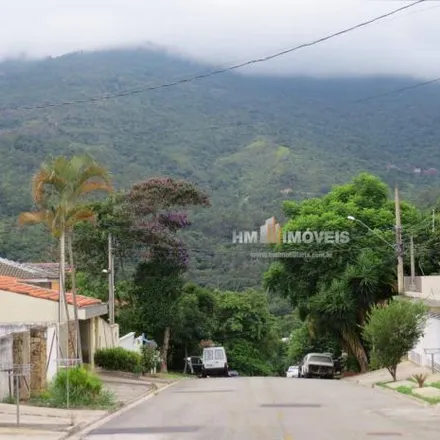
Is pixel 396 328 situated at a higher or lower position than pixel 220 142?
lower

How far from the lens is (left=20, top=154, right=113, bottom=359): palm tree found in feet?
92.2

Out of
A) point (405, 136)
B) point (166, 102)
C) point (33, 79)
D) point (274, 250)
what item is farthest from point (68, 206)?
point (33, 79)

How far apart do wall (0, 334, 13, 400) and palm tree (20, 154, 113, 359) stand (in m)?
6.21

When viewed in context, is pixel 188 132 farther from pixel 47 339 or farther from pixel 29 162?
pixel 47 339

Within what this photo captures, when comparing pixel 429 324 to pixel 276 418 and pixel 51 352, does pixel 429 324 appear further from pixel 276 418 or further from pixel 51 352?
pixel 276 418

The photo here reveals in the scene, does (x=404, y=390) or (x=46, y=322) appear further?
(x=46, y=322)

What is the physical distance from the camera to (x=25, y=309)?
109 feet

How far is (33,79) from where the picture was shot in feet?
516

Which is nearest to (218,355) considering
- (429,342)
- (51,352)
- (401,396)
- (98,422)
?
(429,342)

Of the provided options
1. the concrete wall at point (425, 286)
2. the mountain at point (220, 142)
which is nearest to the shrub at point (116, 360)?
the concrete wall at point (425, 286)

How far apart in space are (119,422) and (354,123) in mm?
105273

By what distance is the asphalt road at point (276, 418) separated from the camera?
1634cm

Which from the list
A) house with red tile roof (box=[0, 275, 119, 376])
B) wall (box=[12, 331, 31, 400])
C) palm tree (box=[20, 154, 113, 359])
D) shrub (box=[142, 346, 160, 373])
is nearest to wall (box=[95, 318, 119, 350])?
shrub (box=[142, 346, 160, 373])

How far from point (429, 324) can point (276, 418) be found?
70.1 feet
